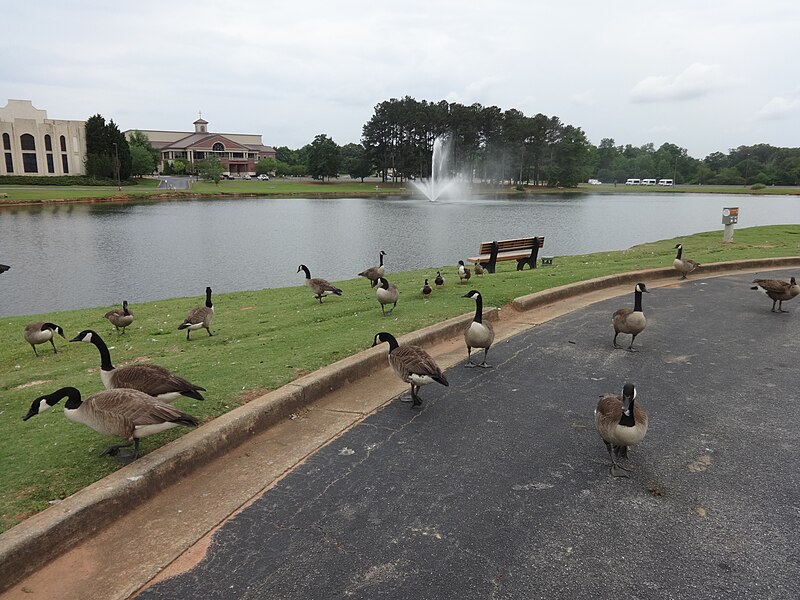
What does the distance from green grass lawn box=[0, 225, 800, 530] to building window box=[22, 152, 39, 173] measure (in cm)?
10221

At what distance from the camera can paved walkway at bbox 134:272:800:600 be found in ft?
12.1

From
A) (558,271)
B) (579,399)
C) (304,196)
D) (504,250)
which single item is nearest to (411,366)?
(579,399)

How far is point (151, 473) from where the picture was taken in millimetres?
4668

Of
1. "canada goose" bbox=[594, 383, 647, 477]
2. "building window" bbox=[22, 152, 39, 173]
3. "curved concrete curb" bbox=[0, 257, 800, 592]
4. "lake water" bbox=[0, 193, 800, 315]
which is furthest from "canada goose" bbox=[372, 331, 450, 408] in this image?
"building window" bbox=[22, 152, 39, 173]

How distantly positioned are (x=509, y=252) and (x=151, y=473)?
16705 millimetres

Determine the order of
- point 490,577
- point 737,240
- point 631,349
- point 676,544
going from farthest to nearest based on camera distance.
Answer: point 737,240
point 631,349
point 676,544
point 490,577

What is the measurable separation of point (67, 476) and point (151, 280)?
70.0ft

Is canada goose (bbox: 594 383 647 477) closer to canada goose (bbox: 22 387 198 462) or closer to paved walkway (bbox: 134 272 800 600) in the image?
paved walkway (bbox: 134 272 800 600)

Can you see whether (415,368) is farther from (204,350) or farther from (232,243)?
(232,243)

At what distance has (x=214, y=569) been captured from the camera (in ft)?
12.4

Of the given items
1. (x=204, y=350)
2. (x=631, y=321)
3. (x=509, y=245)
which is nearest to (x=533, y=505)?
(x=631, y=321)

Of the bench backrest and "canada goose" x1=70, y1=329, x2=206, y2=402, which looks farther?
the bench backrest

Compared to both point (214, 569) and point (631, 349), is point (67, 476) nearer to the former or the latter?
point (214, 569)

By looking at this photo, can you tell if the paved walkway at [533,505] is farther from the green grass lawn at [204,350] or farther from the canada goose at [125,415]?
the green grass lawn at [204,350]
